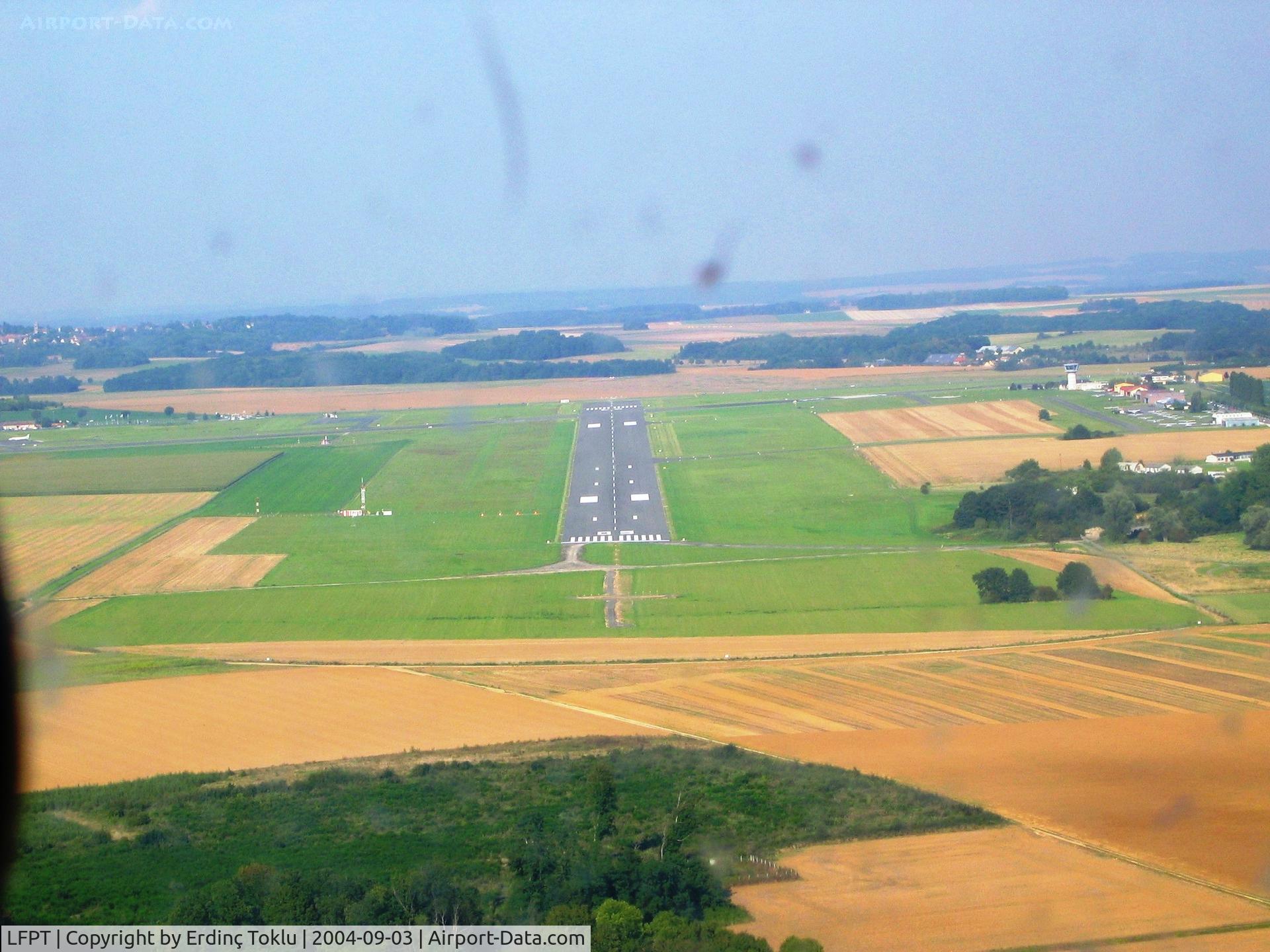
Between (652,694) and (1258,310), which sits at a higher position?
(1258,310)

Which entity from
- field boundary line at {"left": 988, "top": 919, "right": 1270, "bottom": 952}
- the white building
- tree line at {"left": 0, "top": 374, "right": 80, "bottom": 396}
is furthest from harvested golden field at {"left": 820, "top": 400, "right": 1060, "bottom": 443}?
tree line at {"left": 0, "top": 374, "right": 80, "bottom": 396}

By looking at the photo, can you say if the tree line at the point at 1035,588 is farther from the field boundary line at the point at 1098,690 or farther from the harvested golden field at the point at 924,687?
the field boundary line at the point at 1098,690

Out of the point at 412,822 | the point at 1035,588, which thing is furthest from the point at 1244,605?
the point at 412,822

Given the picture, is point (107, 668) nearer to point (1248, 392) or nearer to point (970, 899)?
point (970, 899)

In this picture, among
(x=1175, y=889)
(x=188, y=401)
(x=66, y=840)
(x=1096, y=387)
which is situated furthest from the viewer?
(x=188, y=401)

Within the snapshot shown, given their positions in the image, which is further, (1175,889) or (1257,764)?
(1257,764)

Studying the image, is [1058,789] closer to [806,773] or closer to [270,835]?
[806,773]

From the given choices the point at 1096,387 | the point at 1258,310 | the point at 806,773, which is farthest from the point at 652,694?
the point at 1258,310

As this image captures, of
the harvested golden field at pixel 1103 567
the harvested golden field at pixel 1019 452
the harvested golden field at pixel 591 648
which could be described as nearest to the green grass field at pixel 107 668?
the harvested golden field at pixel 591 648
